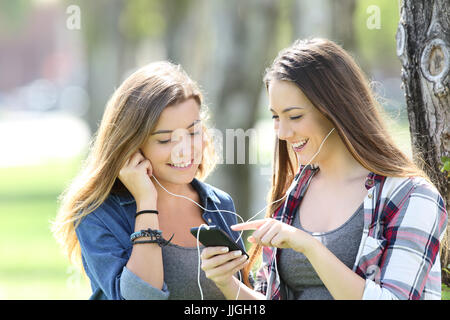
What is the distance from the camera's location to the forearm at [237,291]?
11.1 feet

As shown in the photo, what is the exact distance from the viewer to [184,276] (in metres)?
3.49

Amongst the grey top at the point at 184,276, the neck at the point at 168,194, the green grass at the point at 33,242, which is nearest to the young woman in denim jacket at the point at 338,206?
the grey top at the point at 184,276

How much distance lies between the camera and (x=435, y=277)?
10.2 ft

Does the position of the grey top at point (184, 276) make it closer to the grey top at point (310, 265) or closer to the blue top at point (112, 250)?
the blue top at point (112, 250)

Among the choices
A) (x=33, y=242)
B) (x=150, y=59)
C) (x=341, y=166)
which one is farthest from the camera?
(x=150, y=59)

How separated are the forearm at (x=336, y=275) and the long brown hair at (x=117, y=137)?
3.56ft

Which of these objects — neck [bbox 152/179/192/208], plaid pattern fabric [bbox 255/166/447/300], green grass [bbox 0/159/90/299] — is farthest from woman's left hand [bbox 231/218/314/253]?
green grass [bbox 0/159/90/299]

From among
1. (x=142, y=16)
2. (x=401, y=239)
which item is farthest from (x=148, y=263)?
(x=142, y=16)

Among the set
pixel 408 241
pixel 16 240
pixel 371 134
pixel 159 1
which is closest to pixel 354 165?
pixel 371 134

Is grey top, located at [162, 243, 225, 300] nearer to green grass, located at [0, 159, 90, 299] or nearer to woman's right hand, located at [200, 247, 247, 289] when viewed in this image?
woman's right hand, located at [200, 247, 247, 289]

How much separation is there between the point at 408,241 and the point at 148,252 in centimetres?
117

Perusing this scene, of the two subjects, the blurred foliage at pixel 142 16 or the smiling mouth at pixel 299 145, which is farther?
the blurred foliage at pixel 142 16

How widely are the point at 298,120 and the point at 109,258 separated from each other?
1091mm

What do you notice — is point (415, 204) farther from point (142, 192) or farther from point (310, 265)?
point (142, 192)
